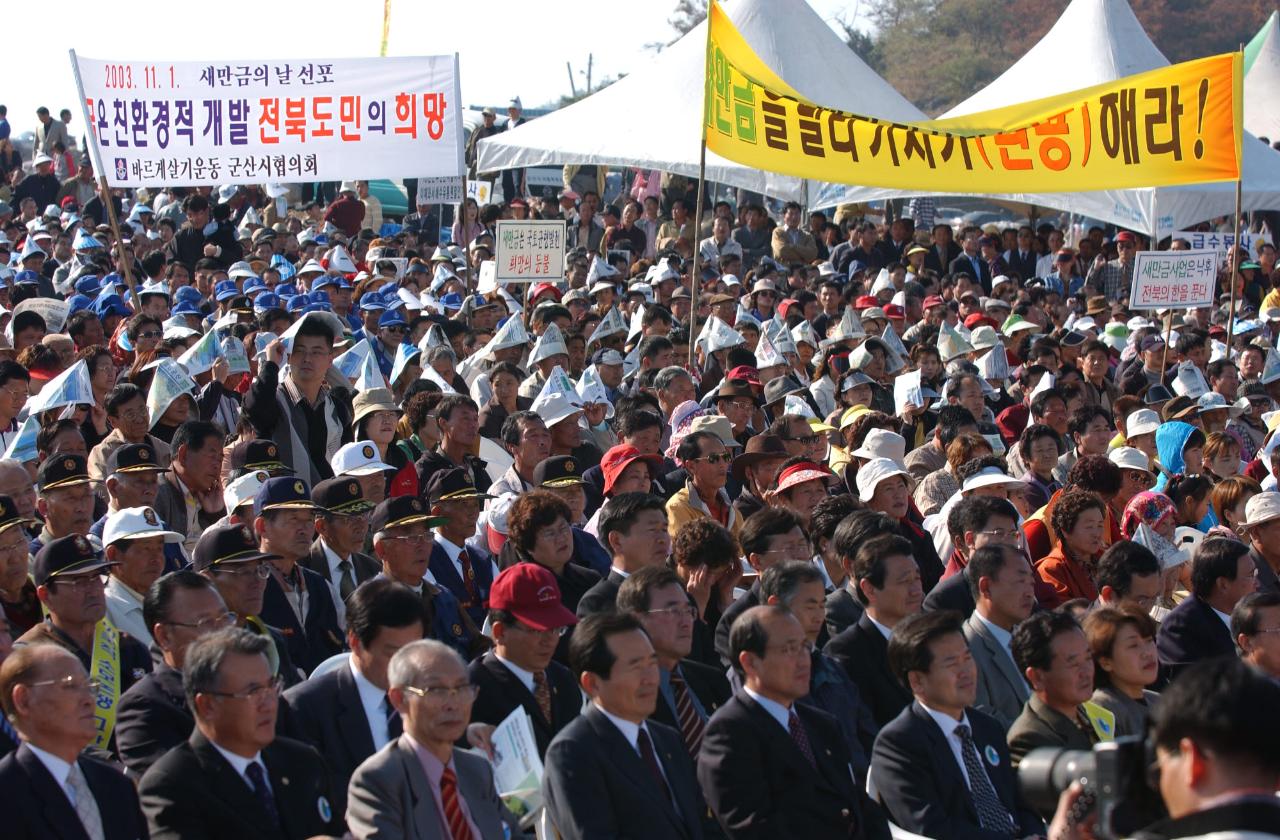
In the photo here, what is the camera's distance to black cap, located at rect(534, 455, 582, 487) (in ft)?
27.6

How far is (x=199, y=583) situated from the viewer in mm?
5770

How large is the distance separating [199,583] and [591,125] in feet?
48.1

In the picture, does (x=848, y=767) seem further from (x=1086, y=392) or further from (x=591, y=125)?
(x=591, y=125)

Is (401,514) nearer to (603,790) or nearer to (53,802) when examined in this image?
(603,790)

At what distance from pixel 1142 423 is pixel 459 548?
17.3ft

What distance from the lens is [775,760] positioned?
5.68 meters

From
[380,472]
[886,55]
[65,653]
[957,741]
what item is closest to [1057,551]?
[957,741]

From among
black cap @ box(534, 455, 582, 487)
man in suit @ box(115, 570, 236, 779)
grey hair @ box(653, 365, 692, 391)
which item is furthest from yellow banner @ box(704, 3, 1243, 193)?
man in suit @ box(115, 570, 236, 779)

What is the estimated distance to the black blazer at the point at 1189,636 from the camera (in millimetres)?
7469

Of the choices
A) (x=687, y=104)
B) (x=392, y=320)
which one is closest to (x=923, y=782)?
(x=392, y=320)

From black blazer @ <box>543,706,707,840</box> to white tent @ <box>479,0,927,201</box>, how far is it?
13710mm

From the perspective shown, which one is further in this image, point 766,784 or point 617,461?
point 617,461

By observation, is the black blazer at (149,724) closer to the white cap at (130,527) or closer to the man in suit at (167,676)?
the man in suit at (167,676)

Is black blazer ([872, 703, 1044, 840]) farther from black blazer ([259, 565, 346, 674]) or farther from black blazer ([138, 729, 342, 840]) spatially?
black blazer ([259, 565, 346, 674])
